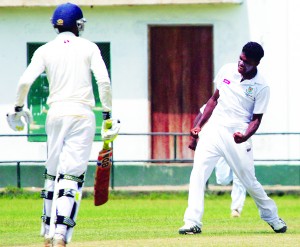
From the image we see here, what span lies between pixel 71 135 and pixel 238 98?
3124 mm

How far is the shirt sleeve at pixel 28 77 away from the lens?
537 inches

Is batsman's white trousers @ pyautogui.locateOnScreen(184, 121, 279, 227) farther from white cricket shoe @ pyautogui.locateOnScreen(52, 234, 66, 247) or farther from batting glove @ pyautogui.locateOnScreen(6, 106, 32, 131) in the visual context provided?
white cricket shoe @ pyautogui.locateOnScreen(52, 234, 66, 247)

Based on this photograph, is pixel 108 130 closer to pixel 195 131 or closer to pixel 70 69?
pixel 70 69

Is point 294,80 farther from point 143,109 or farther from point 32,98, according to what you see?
point 32,98

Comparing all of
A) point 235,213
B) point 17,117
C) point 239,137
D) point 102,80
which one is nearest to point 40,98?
point 235,213

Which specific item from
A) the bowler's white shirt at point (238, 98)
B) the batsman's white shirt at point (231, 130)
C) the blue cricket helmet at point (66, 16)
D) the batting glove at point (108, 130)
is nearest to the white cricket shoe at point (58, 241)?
the batting glove at point (108, 130)

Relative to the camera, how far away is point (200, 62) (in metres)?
28.6

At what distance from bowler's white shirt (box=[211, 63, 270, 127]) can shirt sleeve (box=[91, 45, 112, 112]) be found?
9.16ft

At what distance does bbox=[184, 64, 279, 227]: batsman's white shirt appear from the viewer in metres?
16.2

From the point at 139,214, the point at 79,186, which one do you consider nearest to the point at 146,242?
the point at 79,186

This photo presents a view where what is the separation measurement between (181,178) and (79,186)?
13.9 m

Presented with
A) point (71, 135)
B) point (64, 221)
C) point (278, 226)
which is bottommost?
point (278, 226)

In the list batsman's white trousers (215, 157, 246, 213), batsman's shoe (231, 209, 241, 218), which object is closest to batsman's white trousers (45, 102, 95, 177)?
batsman's shoe (231, 209, 241, 218)

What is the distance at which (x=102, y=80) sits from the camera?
13648 millimetres
